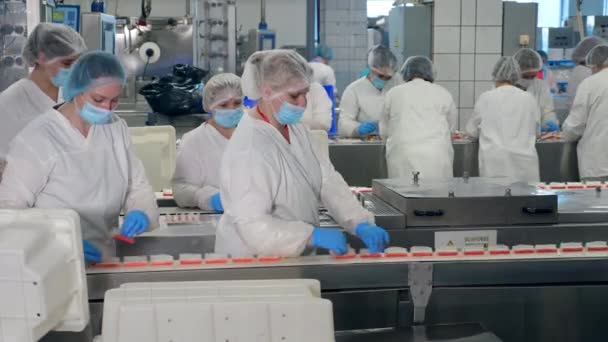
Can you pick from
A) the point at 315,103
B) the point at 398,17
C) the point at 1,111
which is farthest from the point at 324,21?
the point at 1,111

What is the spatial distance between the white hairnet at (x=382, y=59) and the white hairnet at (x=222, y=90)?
6.52ft

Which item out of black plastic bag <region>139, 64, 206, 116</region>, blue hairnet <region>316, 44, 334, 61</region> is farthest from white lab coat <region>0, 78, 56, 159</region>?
blue hairnet <region>316, 44, 334, 61</region>

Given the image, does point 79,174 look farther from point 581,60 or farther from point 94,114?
point 581,60

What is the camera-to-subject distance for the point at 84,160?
2379mm

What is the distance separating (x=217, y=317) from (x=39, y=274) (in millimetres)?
337

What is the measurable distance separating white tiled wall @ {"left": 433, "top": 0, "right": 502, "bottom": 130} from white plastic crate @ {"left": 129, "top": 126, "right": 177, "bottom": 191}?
3.21 metres

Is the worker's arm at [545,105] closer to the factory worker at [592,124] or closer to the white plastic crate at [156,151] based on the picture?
the factory worker at [592,124]

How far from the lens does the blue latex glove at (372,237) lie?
7.01ft

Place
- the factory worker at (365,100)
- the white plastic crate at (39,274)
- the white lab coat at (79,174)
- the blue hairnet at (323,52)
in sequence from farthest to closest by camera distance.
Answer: the blue hairnet at (323,52)
the factory worker at (365,100)
the white lab coat at (79,174)
the white plastic crate at (39,274)

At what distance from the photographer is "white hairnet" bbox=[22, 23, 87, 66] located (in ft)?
10.2

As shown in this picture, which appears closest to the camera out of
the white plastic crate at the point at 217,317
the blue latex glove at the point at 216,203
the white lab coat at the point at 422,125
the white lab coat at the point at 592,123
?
the white plastic crate at the point at 217,317

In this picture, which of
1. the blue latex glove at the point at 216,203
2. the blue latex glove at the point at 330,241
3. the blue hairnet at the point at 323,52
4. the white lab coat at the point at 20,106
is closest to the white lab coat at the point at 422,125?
the blue latex glove at the point at 216,203

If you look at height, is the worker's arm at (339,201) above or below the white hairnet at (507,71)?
below

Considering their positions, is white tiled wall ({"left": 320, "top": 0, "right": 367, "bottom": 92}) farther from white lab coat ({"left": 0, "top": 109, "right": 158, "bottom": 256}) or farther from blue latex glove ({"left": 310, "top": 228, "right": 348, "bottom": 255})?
blue latex glove ({"left": 310, "top": 228, "right": 348, "bottom": 255})
